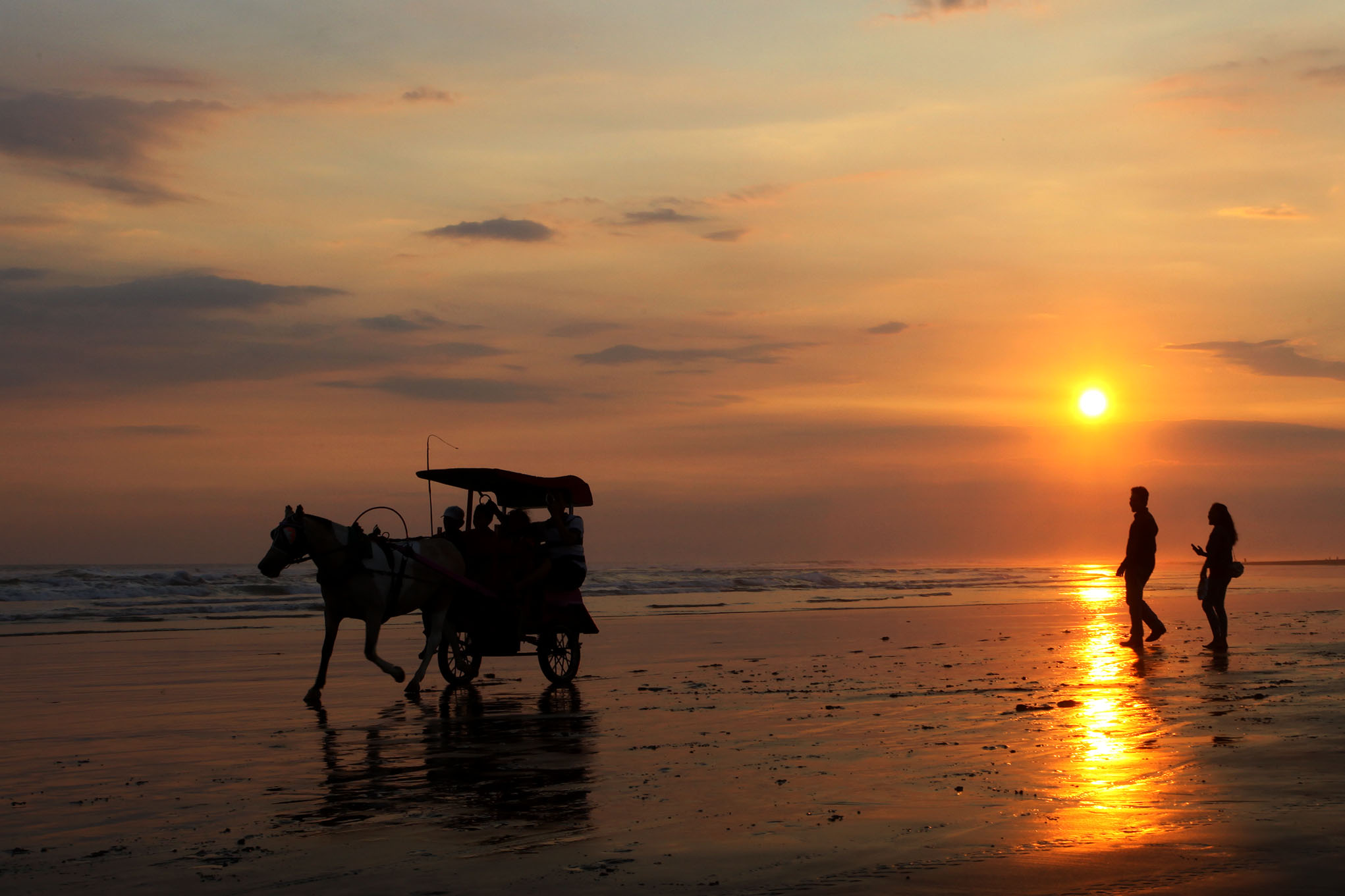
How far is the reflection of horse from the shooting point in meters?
7.38

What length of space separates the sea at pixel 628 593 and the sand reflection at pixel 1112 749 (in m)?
19.1

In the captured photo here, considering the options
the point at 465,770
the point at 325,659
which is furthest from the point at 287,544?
the point at 465,770

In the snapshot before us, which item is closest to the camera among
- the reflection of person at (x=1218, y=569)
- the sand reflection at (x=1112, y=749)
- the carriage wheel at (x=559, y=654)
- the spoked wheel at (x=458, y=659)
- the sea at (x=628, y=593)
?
the sand reflection at (x=1112, y=749)

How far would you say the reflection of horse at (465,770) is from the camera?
7379 mm

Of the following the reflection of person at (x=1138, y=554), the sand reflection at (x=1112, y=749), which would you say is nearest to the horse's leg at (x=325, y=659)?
the sand reflection at (x=1112, y=749)

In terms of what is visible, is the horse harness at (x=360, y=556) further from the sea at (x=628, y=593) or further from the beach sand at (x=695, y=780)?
the sea at (x=628, y=593)

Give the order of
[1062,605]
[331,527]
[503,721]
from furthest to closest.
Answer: [1062,605] < [331,527] < [503,721]

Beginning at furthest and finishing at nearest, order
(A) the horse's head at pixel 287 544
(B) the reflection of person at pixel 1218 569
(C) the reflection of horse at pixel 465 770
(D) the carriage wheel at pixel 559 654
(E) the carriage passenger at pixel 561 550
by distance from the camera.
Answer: (B) the reflection of person at pixel 1218 569
(D) the carriage wheel at pixel 559 654
(E) the carriage passenger at pixel 561 550
(A) the horse's head at pixel 287 544
(C) the reflection of horse at pixel 465 770

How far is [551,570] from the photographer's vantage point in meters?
15.0

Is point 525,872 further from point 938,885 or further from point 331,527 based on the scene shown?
point 331,527

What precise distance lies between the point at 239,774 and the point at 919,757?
5.02 m

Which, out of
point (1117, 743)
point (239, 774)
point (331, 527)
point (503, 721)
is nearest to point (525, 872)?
A: point (239, 774)

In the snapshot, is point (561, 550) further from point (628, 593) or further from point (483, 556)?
point (628, 593)

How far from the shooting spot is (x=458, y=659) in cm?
1587
